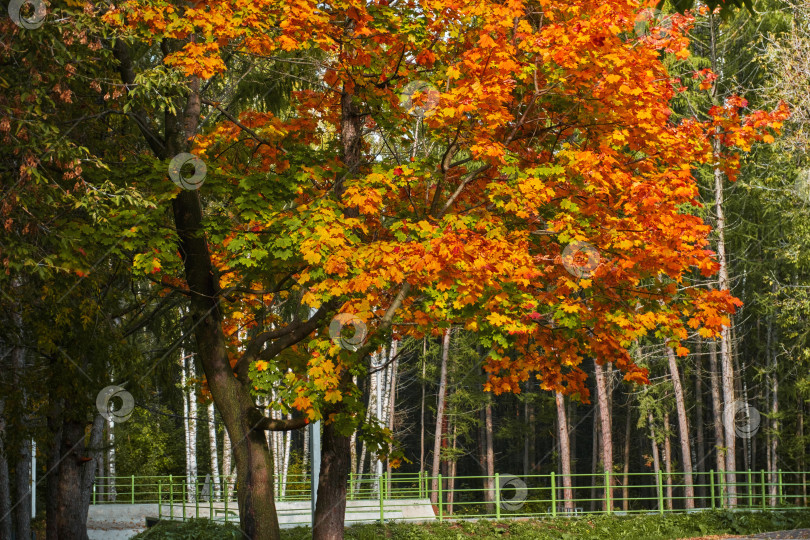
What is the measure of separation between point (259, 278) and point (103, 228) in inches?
105

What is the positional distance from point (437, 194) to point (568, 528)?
34.4ft

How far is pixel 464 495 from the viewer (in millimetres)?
51531

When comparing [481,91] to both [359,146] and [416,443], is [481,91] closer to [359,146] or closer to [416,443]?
[359,146]

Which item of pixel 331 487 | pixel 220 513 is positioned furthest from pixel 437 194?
pixel 220 513

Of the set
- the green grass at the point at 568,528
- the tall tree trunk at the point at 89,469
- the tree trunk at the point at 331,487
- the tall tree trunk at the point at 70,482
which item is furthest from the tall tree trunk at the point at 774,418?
the tall tree trunk at the point at 70,482

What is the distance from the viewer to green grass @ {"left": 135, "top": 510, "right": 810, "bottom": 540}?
1770 cm

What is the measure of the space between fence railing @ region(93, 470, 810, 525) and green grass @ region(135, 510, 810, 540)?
0.63 meters

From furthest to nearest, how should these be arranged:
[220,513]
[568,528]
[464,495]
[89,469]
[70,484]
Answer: [464,495] < [220,513] < [568,528] < [89,469] < [70,484]

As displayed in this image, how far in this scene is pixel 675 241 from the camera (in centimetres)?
998

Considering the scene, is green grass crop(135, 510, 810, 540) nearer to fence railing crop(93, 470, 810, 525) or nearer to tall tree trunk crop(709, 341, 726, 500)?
fence railing crop(93, 470, 810, 525)

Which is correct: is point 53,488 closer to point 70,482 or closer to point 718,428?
point 70,482

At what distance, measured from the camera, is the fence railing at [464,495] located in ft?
67.7

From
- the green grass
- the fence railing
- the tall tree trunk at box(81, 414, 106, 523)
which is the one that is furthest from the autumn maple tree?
the green grass

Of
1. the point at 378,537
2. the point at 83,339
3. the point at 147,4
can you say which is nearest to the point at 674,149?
the point at 147,4
